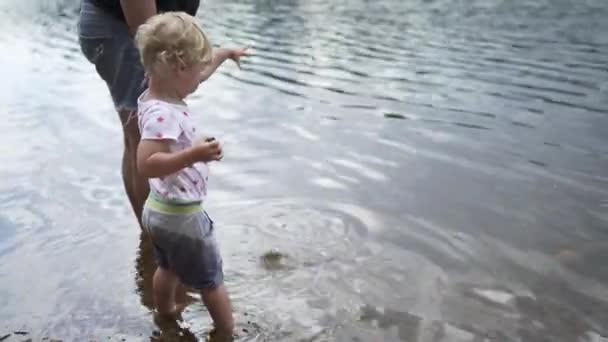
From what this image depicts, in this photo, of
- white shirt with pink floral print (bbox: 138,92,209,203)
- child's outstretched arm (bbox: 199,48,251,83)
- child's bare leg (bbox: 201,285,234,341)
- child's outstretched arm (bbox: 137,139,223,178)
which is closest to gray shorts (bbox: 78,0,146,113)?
child's outstretched arm (bbox: 199,48,251,83)

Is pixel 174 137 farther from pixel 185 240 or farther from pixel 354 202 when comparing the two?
pixel 354 202

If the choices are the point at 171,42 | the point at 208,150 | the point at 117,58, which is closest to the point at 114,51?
the point at 117,58

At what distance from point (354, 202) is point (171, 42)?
2.71 meters

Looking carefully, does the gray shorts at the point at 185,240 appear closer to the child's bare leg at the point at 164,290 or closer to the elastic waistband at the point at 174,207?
the elastic waistband at the point at 174,207

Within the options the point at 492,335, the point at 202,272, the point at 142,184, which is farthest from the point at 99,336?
the point at 492,335

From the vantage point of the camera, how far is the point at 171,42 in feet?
8.96

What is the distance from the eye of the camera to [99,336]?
339cm

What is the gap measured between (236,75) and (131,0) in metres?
7.15

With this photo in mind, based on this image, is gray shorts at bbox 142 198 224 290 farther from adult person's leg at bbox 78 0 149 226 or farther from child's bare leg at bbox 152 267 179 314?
adult person's leg at bbox 78 0 149 226

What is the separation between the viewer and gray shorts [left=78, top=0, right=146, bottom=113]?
3.83 metres

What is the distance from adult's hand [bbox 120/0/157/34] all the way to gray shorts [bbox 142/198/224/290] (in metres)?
1.02

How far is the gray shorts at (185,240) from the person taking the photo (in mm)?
2951

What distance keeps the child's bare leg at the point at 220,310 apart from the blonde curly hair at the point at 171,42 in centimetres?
102

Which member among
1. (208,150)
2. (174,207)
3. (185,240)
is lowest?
(185,240)
